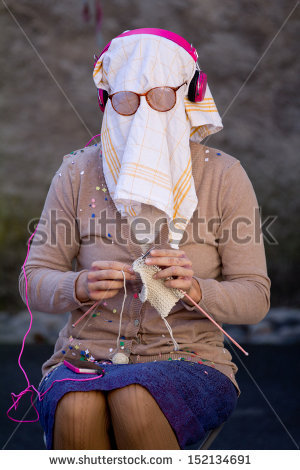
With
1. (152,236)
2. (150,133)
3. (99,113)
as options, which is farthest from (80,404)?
(99,113)

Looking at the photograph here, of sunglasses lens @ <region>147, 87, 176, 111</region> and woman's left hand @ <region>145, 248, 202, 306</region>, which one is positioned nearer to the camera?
woman's left hand @ <region>145, 248, 202, 306</region>

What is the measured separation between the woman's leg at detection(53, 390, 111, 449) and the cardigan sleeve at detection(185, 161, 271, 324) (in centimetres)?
38

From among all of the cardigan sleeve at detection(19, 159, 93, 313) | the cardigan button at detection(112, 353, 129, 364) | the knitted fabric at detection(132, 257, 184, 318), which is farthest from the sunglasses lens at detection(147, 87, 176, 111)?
the cardigan button at detection(112, 353, 129, 364)

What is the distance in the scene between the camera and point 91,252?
1758 millimetres

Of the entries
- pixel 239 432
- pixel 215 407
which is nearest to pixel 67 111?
pixel 239 432

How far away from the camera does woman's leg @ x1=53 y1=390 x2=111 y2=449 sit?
4.44 feet

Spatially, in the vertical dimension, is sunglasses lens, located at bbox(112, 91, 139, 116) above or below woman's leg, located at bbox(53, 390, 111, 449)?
above

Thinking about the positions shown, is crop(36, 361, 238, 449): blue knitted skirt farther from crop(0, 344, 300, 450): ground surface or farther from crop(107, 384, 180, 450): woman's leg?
crop(0, 344, 300, 450): ground surface

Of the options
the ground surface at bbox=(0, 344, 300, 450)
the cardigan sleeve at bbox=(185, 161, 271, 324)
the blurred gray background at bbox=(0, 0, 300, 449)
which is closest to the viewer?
the cardigan sleeve at bbox=(185, 161, 271, 324)

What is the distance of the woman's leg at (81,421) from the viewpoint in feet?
4.44

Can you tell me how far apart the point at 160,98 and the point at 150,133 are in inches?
4.1

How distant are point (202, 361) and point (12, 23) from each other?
374 cm

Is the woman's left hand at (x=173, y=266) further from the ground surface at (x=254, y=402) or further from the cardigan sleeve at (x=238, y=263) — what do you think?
the ground surface at (x=254, y=402)

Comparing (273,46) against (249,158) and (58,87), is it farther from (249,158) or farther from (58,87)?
(58,87)
